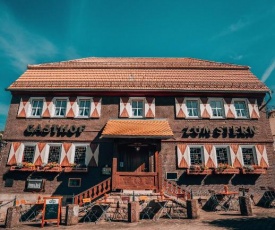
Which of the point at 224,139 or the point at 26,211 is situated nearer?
the point at 26,211

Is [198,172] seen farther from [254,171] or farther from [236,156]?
[254,171]

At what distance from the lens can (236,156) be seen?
14156 millimetres

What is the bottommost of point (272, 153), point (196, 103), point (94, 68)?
point (272, 153)

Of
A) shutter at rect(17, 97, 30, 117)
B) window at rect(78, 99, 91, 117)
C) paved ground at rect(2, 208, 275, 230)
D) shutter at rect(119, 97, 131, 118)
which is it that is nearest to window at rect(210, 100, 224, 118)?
shutter at rect(119, 97, 131, 118)

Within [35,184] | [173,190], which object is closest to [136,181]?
[173,190]

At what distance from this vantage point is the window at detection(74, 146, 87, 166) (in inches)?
565

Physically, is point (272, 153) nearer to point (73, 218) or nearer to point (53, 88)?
point (73, 218)

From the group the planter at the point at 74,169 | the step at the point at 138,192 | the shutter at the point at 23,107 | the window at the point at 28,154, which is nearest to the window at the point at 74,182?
the planter at the point at 74,169

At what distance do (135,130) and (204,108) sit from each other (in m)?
5.63

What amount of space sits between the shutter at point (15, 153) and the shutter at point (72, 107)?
368 cm

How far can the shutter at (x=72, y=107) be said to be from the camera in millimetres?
15368

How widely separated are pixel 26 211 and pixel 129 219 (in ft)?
19.1

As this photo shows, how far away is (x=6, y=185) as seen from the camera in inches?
537

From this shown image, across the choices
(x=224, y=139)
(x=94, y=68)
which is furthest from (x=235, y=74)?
(x=94, y=68)
